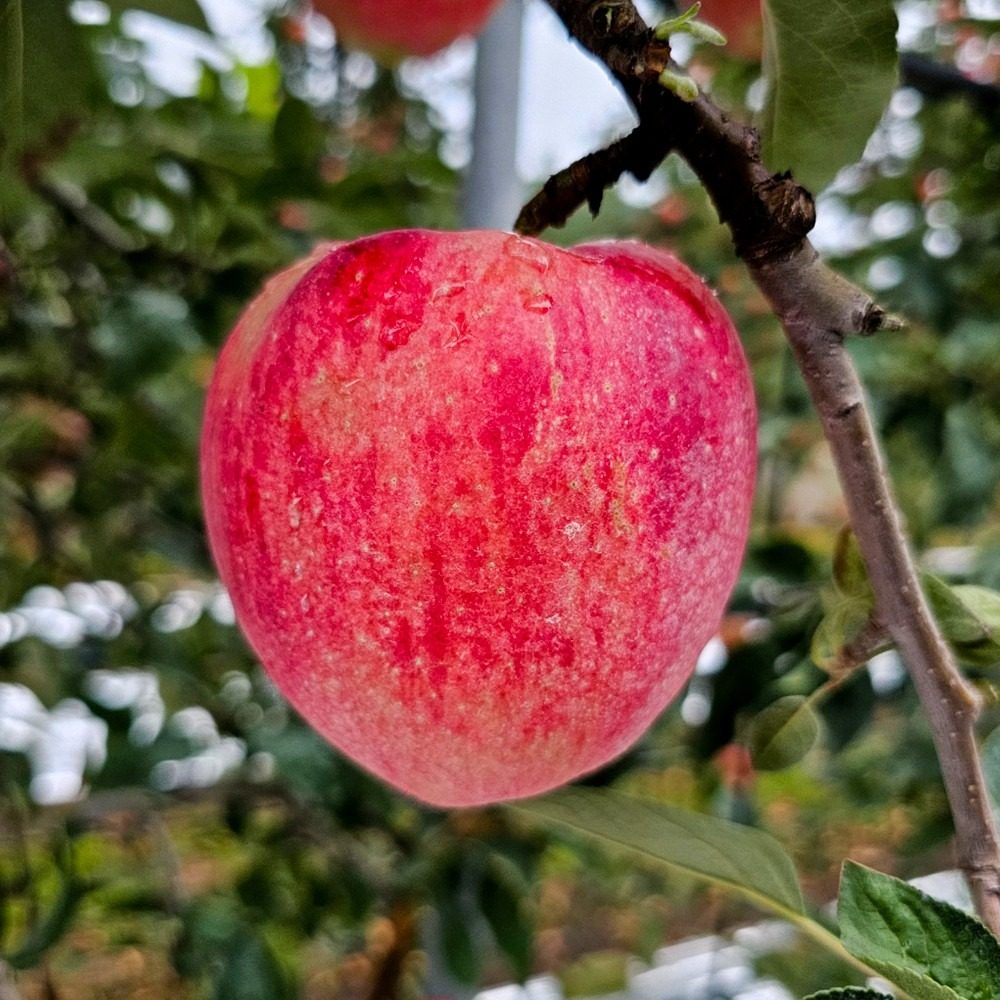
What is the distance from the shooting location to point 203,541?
95cm

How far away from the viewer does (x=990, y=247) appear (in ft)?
2.99

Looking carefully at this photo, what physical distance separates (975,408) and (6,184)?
0.73 meters

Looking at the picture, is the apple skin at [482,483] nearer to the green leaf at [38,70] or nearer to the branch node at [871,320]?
the branch node at [871,320]

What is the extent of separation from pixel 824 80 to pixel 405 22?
1.53 feet

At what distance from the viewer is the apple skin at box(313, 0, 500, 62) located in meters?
0.74

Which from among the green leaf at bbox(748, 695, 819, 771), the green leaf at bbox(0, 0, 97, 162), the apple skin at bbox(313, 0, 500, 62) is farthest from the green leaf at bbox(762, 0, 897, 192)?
the apple skin at bbox(313, 0, 500, 62)

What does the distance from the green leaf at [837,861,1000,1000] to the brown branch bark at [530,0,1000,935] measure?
22 mm

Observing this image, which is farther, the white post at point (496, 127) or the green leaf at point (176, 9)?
the white post at point (496, 127)

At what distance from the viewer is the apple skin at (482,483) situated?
333 millimetres

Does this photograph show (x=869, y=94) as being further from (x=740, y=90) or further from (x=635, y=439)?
(x=740, y=90)

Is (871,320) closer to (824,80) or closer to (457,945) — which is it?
(824,80)

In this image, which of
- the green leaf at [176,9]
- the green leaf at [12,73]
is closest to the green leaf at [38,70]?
the green leaf at [12,73]

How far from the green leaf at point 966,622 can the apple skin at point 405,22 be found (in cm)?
55

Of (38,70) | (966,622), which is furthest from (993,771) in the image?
(38,70)
